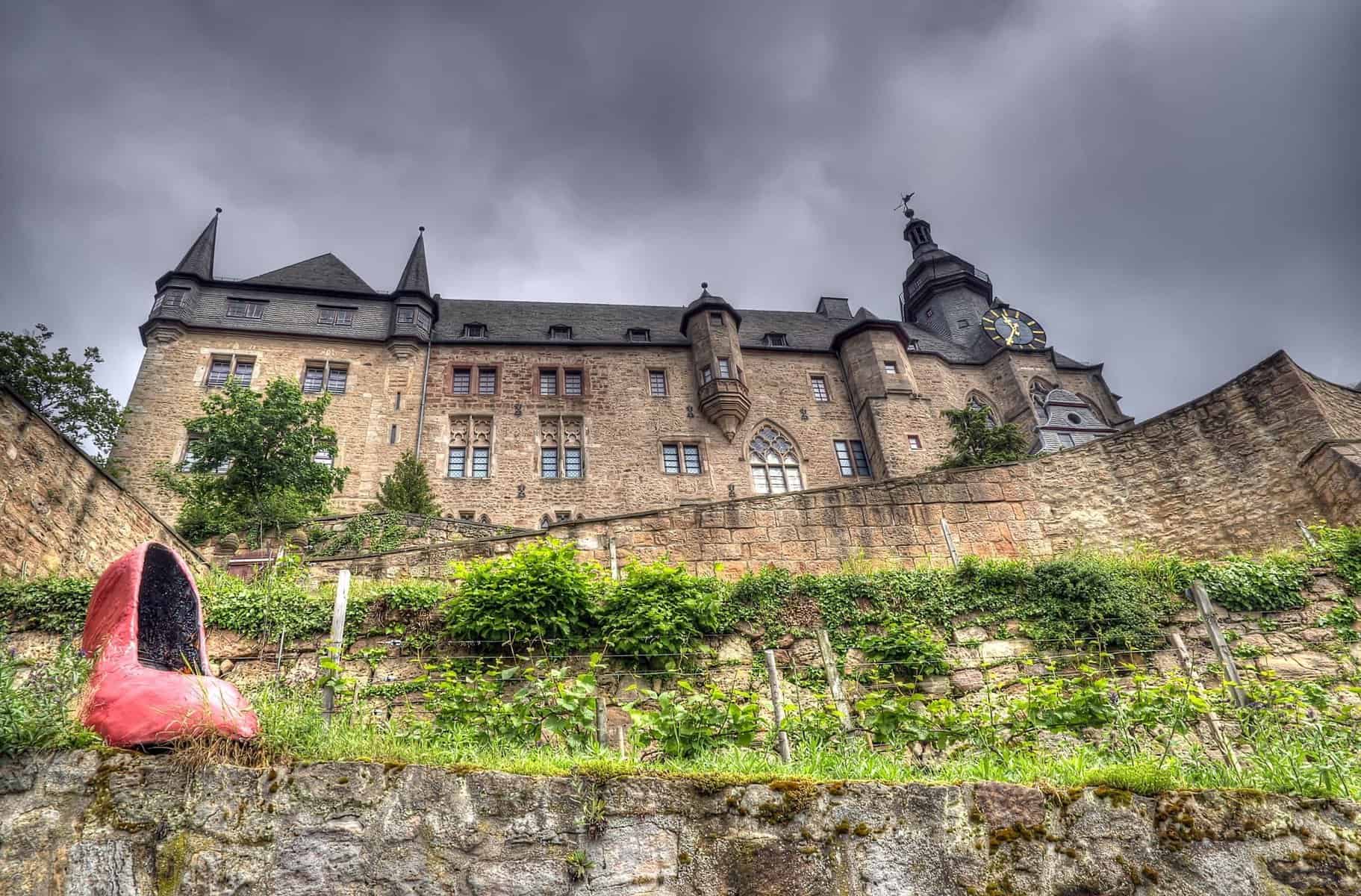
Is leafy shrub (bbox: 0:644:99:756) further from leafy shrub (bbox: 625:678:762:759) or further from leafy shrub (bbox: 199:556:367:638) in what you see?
leafy shrub (bbox: 199:556:367:638)

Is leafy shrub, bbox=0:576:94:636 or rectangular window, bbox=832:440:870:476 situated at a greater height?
rectangular window, bbox=832:440:870:476

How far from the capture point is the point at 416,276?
98.8 ft

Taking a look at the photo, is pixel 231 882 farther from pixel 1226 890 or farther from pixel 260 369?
pixel 260 369

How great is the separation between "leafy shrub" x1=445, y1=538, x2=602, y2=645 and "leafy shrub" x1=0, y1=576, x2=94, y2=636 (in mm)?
3270

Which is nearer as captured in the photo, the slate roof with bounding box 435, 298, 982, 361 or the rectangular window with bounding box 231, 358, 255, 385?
the rectangular window with bounding box 231, 358, 255, 385

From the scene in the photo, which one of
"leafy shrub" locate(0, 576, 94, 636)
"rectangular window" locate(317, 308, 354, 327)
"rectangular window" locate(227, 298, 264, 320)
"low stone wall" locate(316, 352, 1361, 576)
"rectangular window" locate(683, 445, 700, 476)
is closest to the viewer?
"leafy shrub" locate(0, 576, 94, 636)

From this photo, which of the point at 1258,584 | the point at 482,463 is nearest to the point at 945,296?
the point at 482,463

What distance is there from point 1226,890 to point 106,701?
14.9ft

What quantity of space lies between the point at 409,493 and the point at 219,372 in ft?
37.4

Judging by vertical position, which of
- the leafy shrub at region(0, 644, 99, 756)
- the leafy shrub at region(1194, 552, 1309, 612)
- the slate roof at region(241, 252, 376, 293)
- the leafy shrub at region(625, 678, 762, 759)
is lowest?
the leafy shrub at region(625, 678, 762, 759)

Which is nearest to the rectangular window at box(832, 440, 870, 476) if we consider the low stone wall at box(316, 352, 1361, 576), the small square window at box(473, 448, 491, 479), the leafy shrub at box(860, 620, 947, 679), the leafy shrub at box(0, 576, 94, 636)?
the small square window at box(473, 448, 491, 479)

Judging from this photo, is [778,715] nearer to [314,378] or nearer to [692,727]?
[692,727]

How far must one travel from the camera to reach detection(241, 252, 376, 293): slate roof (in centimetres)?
2900

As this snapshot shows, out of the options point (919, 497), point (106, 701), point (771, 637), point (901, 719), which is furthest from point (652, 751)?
point (919, 497)
